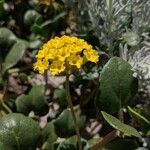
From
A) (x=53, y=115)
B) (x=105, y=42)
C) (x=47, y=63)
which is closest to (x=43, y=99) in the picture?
(x=53, y=115)

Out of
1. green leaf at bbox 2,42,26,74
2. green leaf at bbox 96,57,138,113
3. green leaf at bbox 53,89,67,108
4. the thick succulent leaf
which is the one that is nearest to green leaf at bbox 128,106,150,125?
green leaf at bbox 96,57,138,113

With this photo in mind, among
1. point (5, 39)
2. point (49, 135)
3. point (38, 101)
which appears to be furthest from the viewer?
point (5, 39)

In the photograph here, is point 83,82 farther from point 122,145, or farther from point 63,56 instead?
point 63,56

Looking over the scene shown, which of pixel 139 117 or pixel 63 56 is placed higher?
pixel 63 56

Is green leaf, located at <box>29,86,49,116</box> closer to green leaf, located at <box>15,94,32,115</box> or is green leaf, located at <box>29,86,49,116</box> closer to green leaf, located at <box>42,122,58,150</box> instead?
green leaf, located at <box>15,94,32,115</box>

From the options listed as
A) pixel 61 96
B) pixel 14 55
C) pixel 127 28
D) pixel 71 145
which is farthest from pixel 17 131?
pixel 127 28

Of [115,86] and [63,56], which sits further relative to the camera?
[115,86]

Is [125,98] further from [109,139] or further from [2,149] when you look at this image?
[2,149]
